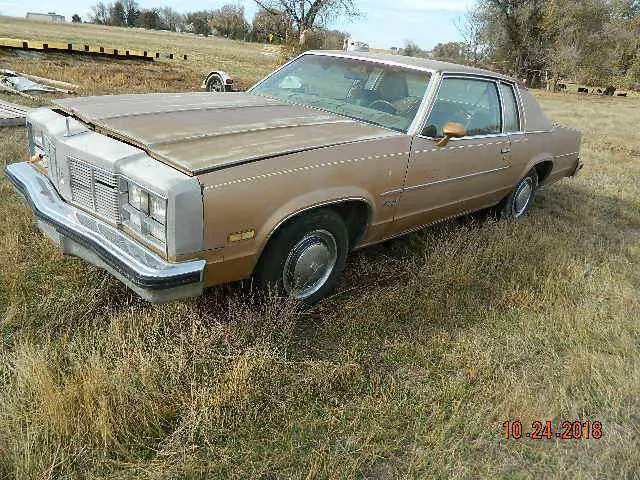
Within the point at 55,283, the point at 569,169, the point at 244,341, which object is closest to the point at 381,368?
the point at 244,341

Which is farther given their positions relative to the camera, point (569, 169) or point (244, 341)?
point (569, 169)

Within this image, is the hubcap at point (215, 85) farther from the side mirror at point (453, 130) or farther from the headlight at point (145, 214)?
the headlight at point (145, 214)

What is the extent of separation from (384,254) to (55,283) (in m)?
2.38

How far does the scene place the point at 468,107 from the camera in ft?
13.2

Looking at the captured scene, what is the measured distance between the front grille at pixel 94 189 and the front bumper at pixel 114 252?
0.19ft

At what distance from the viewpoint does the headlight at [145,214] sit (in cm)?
225

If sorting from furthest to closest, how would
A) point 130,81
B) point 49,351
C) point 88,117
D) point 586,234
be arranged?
point 130,81, point 586,234, point 88,117, point 49,351

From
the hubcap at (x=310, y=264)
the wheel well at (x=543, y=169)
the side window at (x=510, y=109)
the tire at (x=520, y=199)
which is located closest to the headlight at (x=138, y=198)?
the hubcap at (x=310, y=264)

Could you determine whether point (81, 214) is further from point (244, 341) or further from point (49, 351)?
point (244, 341)

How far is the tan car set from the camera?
2.29 m

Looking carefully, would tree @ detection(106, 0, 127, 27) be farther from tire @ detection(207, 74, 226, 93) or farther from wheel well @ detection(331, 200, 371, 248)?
wheel well @ detection(331, 200, 371, 248)

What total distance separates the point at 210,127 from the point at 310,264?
0.99m

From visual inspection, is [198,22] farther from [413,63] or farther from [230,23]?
[413,63]

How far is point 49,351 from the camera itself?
7.95 feet
